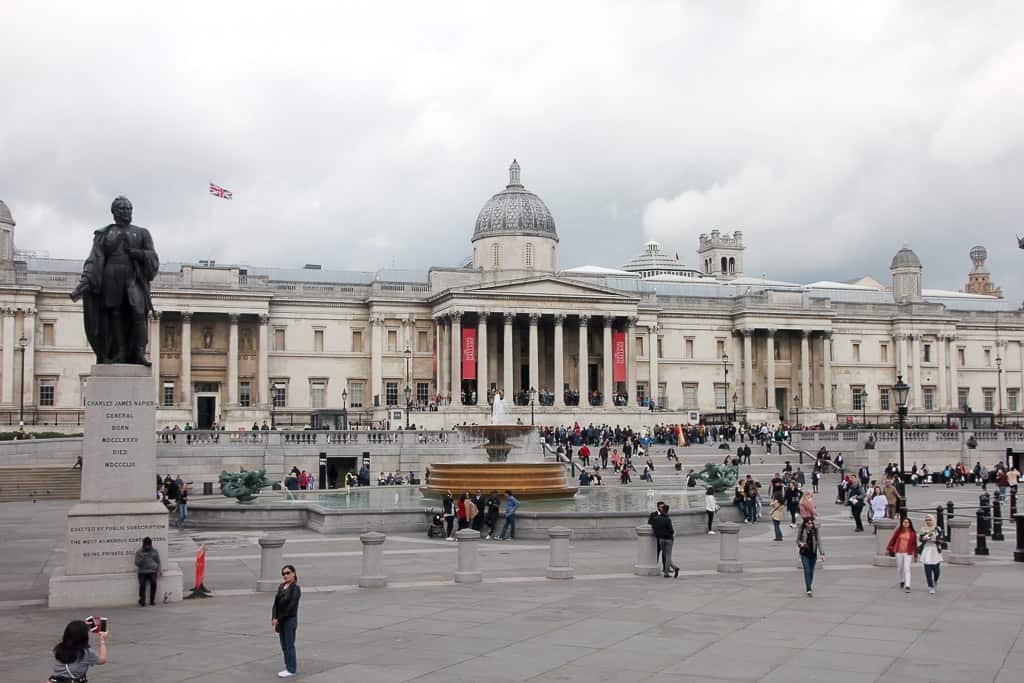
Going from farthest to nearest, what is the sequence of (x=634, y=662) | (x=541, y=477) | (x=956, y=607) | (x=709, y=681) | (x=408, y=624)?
1. (x=541, y=477)
2. (x=956, y=607)
3. (x=408, y=624)
4. (x=634, y=662)
5. (x=709, y=681)

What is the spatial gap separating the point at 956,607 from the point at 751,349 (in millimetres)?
77590

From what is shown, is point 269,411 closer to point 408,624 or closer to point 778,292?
point 778,292

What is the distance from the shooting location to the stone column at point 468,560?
22.9 m

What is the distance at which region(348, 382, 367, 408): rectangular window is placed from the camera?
87.1 metres

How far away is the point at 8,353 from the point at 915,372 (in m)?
74.7

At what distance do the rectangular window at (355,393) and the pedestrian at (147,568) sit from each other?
6744 centimetres

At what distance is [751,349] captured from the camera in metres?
96.7

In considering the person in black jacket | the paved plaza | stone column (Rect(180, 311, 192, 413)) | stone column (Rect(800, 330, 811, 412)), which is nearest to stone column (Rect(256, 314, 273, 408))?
stone column (Rect(180, 311, 192, 413))

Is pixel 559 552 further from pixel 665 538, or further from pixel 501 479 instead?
pixel 501 479

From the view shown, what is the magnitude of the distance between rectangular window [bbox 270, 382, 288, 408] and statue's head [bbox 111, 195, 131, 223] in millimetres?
65538

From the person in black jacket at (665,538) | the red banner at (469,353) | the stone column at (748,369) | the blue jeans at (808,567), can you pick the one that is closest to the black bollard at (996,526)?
the person in black jacket at (665,538)

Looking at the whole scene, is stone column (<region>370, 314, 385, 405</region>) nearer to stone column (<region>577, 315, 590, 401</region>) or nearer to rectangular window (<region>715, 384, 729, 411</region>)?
stone column (<region>577, 315, 590, 401</region>)

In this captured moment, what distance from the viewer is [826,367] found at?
97.6 metres

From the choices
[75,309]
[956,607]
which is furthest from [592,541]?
[75,309]
